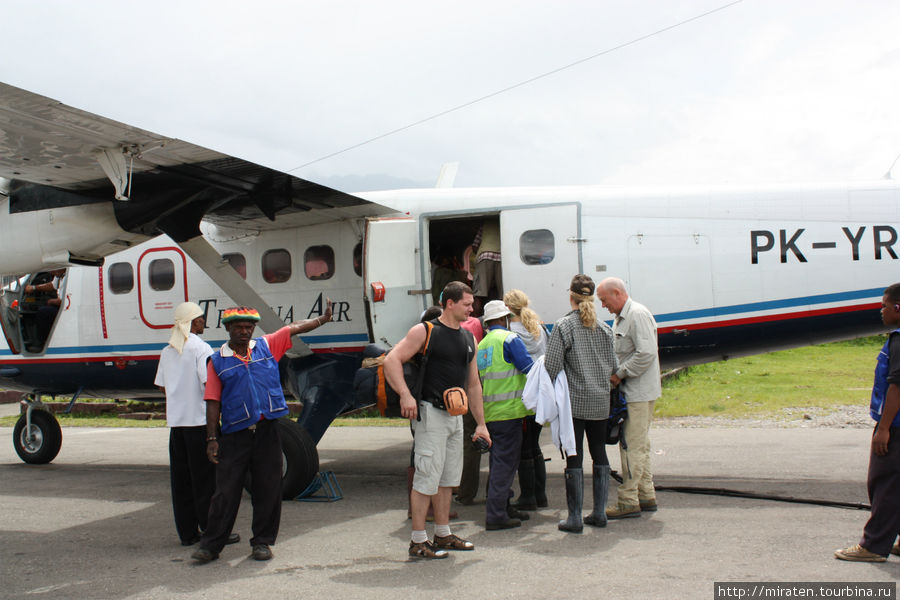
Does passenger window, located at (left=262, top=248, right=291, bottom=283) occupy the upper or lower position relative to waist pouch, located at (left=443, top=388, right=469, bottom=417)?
upper

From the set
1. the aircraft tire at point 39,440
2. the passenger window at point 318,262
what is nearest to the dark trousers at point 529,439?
Result: the passenger window at point 318,262

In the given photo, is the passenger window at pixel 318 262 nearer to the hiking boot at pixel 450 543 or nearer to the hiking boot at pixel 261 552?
the hiking boot at pixel 261 552

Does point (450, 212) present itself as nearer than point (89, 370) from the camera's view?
Yes

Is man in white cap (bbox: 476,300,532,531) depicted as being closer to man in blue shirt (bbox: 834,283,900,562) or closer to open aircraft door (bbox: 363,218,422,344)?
open aircraft door (bbox: 363,218,422,344)

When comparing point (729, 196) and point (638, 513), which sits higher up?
point (729, 196)

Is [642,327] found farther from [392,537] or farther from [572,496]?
[392,537]

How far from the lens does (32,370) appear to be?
31.4 ft

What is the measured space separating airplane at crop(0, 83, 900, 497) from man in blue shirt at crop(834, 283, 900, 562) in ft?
9.01

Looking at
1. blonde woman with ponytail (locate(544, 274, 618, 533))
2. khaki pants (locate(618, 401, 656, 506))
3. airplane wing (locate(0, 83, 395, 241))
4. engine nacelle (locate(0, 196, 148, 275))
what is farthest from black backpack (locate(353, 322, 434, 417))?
engine nacelle (locate(0, 196, 148, 275))

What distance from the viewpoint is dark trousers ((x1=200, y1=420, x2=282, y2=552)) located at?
506cm

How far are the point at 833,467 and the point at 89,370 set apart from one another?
358 inches

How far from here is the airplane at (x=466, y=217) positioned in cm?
714

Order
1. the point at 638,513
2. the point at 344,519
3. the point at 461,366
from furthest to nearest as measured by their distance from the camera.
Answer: the point at 344,519, the point at 638,513, the point at 461,366

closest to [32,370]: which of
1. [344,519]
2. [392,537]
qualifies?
[344,519]
